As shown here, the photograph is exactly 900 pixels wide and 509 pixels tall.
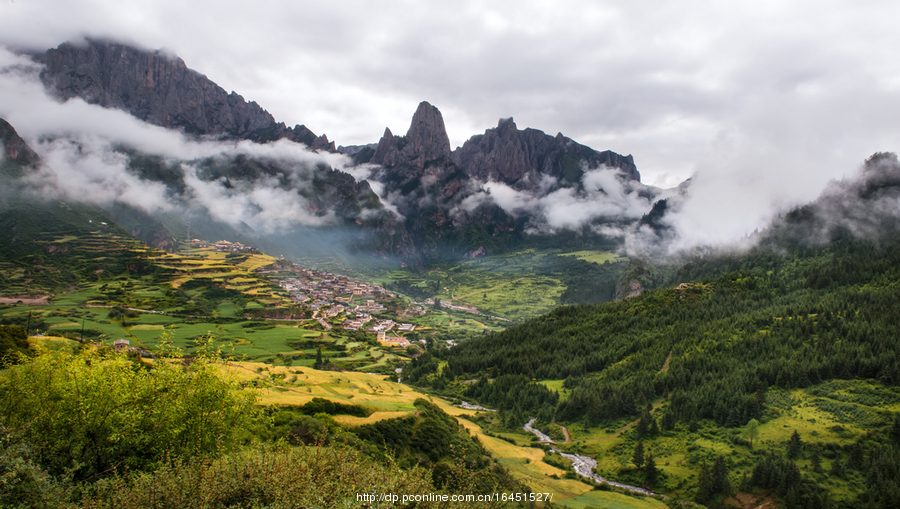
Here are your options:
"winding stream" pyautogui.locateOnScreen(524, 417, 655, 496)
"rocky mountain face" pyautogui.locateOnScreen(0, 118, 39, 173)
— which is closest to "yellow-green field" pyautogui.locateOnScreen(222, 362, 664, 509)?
"winding stream" pyautogui.locateOnScreen(524, 417, 655, 496)

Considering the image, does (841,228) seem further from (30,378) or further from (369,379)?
(30,378)

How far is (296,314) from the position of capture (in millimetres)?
131000

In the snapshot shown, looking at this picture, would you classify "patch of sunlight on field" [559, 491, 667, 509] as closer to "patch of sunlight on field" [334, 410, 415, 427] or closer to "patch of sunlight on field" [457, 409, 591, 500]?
"patch of sunlight on field" [457, 409, 591, 500]

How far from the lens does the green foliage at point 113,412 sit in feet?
63.6

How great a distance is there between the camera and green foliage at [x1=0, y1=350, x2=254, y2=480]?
1939 centimetres

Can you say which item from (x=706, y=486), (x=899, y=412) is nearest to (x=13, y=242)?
(x=706, y=486)

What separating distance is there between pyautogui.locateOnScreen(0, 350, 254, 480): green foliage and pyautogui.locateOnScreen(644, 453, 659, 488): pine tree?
59.8 meters

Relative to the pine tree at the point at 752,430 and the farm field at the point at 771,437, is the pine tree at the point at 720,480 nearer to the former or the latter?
the farm field at the point at 771,437

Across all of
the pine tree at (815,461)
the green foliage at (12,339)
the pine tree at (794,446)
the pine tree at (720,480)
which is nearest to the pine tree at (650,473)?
the pine tree at (720,480)

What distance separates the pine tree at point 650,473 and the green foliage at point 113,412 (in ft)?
196

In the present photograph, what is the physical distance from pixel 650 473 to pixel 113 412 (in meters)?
66.0

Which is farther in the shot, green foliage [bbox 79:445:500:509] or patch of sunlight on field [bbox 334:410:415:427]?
patch of sunlight on field [bbox 334:410:415:427]

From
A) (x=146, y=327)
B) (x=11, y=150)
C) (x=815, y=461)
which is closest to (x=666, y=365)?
(x=815, y=461)

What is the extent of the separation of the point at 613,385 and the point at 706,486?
3459 centimetres
